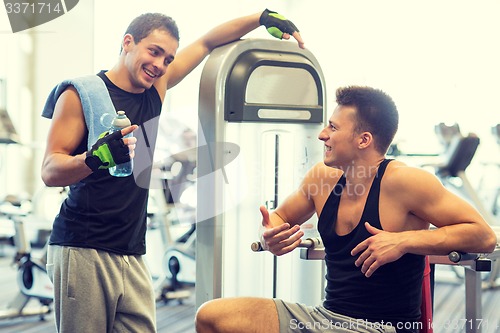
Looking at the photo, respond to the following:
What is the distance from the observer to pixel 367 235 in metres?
1.80

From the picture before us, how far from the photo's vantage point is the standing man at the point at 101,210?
1.82m

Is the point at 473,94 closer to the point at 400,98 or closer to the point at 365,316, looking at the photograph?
the point at 400,98

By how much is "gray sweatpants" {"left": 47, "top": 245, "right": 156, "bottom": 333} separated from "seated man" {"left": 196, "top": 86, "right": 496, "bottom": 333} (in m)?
0.21

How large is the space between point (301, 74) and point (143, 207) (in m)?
1.01

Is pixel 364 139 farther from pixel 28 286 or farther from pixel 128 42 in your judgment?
pixel 28 286

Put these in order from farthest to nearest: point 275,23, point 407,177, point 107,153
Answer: point 275,23 < point 407,177 < point 107,153

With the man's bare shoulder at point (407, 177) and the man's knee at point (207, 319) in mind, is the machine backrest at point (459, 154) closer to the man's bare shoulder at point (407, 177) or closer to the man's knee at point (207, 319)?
the man's bare shoulder at point (407, 177)

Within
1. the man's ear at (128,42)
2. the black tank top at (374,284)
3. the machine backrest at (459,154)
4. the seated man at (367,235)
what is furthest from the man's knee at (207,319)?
the machine backrest at (459,154)

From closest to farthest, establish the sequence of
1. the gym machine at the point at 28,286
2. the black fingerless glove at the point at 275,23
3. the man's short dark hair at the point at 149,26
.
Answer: the man's short dark hair at the point at 149,26 → the black fingerless glove at the point at 275,23 → the gym machine at the point at 28,286

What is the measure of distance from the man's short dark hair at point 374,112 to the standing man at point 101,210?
0.58 metres

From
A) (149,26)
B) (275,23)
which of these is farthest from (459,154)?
(149,26)

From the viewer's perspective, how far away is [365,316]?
1.81 metres

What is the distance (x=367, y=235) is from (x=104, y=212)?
0.75 m

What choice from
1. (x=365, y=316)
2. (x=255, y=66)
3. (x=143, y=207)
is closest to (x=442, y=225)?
(x=365, y=316)
